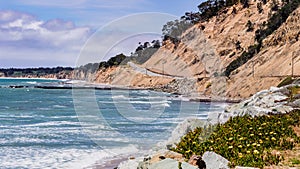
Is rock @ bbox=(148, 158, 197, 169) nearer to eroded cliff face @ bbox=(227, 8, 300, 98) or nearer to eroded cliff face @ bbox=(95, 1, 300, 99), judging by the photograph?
eroded cliff face @ bbox=(227, 8, 300, 98)

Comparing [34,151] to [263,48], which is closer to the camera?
[34,151]

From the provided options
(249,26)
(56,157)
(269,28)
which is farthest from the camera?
(249,26)

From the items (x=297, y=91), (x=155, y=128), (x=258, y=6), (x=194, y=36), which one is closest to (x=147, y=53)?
(x=194, y=36)

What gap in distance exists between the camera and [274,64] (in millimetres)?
59281

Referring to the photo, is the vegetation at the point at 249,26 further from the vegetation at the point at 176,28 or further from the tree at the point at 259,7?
the vegetation at the point at 176,28

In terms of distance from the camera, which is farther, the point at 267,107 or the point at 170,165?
the point at 267,107

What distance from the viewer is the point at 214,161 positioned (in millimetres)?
9180

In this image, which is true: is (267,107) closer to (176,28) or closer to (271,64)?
(271,64)

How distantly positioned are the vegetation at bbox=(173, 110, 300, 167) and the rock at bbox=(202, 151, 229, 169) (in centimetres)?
28

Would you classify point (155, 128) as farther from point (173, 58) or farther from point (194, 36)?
point (173, 58)

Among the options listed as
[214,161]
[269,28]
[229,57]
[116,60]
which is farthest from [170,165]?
[116,60]

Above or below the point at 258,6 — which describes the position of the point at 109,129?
below

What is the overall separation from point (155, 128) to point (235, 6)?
75.0 metres

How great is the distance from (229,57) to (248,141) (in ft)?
240
